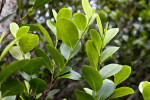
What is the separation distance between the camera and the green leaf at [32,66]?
0.37 m

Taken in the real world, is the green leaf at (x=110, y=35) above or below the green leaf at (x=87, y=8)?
below

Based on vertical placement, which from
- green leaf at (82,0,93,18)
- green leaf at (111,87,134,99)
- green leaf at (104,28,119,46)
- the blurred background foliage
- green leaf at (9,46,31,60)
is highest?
green leaf at (82,0,93,18)

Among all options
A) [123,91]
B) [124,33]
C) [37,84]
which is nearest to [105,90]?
[123,91]

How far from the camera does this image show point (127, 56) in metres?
2.19

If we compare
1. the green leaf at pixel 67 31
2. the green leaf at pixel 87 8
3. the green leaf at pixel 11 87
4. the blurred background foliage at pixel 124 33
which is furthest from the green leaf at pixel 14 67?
the blurred background foliage at pixel 124 33

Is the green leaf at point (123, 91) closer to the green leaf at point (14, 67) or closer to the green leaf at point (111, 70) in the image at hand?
the green leaf at point (111, 70)

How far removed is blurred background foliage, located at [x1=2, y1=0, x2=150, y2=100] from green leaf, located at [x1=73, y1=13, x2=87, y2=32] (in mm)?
1468

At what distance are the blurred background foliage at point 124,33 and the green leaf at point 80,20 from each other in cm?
147

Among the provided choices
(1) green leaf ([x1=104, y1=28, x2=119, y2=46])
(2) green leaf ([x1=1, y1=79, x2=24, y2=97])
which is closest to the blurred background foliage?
(1) green leaf ([x1=104, y1=28, x2=119, y2=46])

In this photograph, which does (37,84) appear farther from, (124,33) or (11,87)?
(124,33)

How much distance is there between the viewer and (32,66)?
38 centimetres

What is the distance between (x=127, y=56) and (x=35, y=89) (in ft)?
6.36

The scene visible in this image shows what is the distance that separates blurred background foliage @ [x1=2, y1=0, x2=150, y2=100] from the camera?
197cm

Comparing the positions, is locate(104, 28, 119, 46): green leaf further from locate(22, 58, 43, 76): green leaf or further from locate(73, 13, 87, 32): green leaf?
locate(22, 58, 43, 76): green leaf
